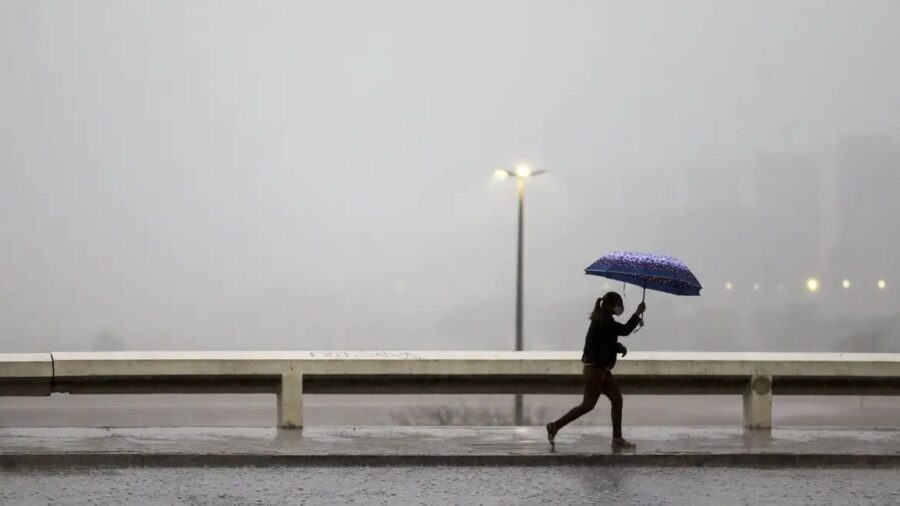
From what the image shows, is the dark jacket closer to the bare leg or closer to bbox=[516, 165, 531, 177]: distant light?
the bare leg

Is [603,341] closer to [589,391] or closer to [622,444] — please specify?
[589,391]

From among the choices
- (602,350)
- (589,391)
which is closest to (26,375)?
(589,391)

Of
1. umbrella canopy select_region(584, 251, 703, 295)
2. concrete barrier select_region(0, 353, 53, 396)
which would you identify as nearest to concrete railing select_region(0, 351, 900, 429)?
→ concrete barrier select_region(0, 353, 53, 396)

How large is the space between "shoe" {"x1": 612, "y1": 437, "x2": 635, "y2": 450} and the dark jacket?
75 centimetres

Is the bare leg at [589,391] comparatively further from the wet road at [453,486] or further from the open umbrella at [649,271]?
the wet road at [453,486]

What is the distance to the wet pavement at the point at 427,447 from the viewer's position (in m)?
11.5

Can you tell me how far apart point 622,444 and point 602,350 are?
93 centimetres

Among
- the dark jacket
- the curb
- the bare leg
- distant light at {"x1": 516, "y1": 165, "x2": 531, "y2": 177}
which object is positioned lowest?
the curb

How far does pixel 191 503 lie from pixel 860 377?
8.51 m

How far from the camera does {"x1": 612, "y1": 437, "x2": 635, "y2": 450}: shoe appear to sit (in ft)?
40.5

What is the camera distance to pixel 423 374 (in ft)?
45.5

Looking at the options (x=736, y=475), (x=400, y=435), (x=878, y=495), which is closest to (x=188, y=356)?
(x=400, y=435)

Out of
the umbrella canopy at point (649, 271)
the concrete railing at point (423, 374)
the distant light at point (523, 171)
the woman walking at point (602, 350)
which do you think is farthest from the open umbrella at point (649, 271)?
the distant light at point (523, 171)

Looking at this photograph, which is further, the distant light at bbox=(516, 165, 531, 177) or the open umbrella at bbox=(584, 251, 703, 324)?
the distant light at bbox=(516, 165, 531, 177)
